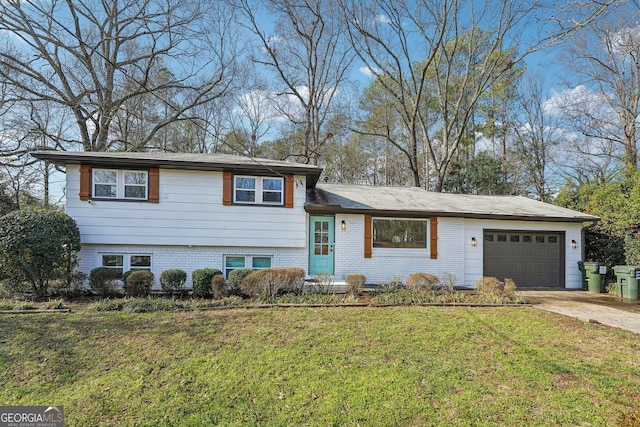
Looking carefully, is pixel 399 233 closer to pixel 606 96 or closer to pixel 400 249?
pixel 400 249

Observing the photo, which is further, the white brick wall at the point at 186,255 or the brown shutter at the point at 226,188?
the brown shutter at the point at 226,188

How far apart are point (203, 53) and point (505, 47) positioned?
52.2ft

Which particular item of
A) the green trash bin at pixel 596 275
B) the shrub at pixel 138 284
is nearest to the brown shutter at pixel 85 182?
the shrub at pixel 138 284

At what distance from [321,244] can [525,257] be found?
720 cm

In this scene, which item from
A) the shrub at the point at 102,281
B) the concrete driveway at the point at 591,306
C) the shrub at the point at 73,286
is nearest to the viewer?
the concrete driveway at the point at 591,306

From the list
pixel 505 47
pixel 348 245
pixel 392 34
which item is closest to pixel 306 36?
pixel 392 34

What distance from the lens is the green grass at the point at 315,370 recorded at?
3.36 metres

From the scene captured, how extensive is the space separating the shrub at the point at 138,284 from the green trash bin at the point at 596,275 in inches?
528

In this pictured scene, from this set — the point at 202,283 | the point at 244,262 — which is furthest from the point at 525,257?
the point at 202,283

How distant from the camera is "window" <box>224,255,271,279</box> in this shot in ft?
32.1

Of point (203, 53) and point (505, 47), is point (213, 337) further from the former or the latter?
point (505, 47)

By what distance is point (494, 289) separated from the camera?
843cm

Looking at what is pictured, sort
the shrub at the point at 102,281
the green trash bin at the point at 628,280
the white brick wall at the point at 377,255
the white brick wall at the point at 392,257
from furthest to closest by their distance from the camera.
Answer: the white brick wall at the point at 392,257 → the white brick wall at the point at 377,255 → the green trash bin at the point at 628,280 → the shrub at the point at 102,281

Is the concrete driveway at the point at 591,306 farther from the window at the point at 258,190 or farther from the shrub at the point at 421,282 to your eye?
the window at the point at 258,190
